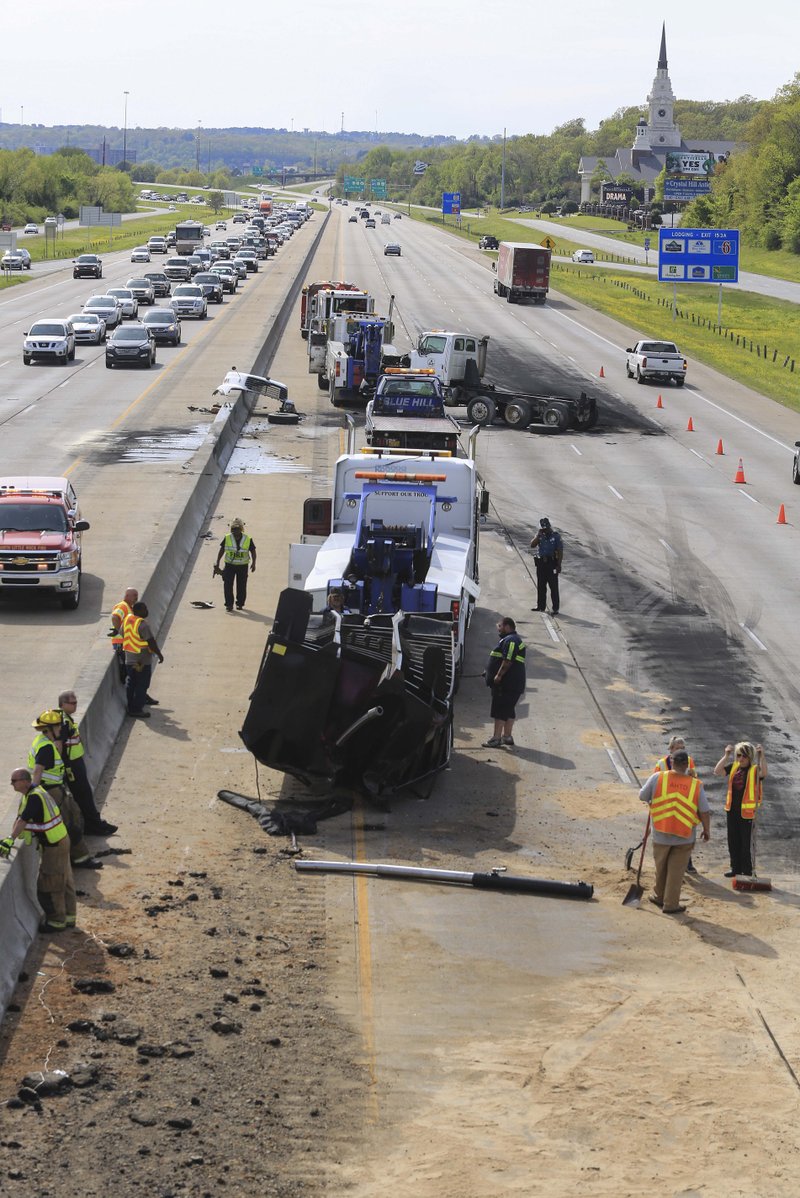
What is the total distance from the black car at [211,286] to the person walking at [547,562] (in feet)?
197

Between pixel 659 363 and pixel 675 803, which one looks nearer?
pixel 675 803

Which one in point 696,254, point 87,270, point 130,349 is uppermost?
point 696,254

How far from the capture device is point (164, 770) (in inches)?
689

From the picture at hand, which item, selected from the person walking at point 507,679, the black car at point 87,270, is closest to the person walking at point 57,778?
the person walking at point 507,679

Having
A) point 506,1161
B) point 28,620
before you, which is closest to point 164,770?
point 28,620

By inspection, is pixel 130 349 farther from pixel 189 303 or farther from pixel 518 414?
pixel 189 303

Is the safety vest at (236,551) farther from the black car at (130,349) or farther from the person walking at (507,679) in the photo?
the black car at (130,349)

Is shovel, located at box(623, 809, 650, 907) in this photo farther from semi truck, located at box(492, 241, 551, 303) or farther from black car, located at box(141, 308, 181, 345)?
semi truck, located at box(492, 241, 551, 303)

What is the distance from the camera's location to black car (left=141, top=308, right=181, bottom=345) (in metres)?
63.4

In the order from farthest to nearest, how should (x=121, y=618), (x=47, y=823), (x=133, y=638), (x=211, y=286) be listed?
1. (x=211, y=286)
2. (x=121, y=618)
3. (x=133, y=638)
4. (x=47, y=823)

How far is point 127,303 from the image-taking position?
72.4m

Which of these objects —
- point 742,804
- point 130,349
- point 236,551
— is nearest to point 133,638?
point 236,551

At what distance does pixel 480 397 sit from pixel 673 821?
34.1 m

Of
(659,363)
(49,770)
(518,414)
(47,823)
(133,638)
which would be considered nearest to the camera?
(47,823)
